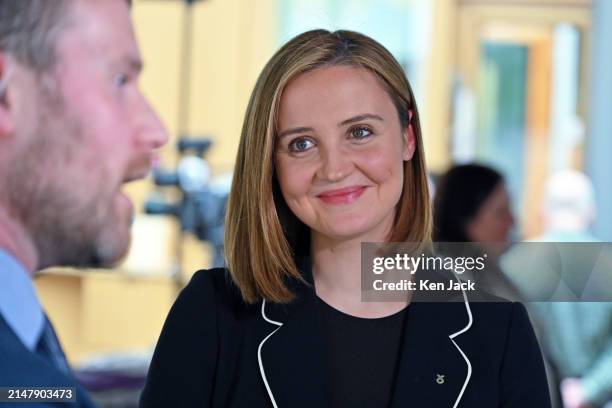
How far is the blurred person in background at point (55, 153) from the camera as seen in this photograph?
43 centimetres

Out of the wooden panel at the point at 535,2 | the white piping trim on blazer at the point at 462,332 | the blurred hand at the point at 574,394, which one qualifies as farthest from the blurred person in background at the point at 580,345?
the wooden panel at the point at 535,2

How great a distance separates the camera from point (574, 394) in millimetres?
2395

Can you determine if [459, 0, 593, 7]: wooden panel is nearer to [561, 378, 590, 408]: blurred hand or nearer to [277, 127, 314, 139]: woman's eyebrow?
[561, 378, 590, 408]: blurred hand

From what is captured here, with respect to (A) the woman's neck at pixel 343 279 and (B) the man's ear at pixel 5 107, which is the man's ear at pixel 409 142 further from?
(B) the man's ear at pixel 5 107

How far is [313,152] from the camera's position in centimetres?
116

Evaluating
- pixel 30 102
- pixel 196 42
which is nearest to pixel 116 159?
pixel 30 102

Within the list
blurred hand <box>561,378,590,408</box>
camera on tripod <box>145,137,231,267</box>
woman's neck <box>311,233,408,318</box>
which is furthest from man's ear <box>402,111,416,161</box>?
camera on tripod <box>145,137,231,267</box>

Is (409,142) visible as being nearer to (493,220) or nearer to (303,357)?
(303,357)

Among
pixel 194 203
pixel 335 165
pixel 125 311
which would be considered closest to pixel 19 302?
pixel 335 165

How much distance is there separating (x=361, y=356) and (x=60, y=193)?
2.61 feet

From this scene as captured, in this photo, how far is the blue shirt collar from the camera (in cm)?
43

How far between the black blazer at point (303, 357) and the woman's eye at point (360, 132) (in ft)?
0.71

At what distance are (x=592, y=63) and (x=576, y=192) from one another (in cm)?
42

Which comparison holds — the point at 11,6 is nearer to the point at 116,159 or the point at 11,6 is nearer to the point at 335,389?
the point at 116,159
